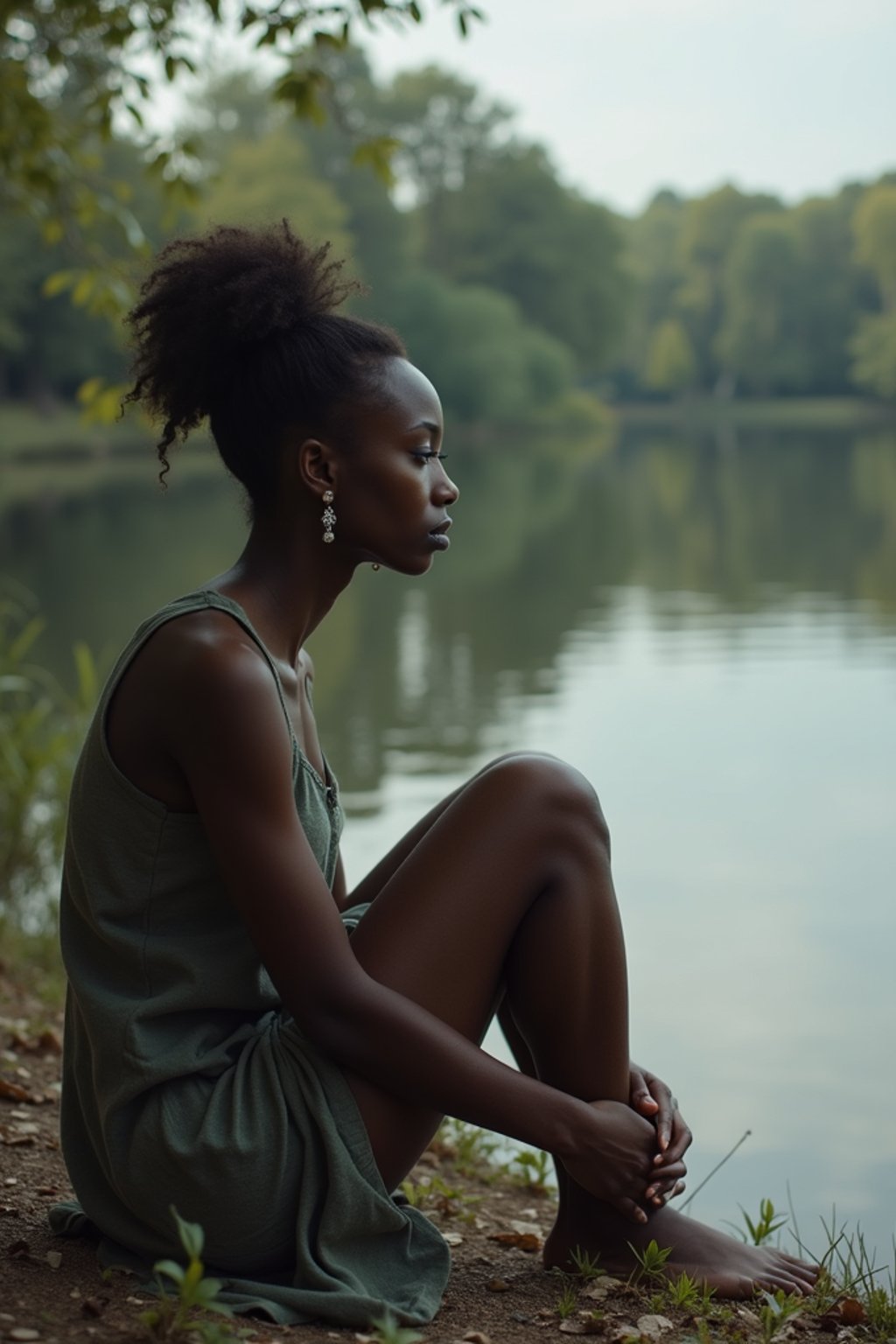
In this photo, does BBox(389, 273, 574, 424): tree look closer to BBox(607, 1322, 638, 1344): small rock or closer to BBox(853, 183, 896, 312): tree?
BBox(853, 183, 896, 312): tree

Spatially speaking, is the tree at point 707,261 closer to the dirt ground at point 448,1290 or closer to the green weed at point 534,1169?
the green weed at point 534,1169

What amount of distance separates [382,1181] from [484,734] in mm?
7118

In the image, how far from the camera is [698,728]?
9.66 metres

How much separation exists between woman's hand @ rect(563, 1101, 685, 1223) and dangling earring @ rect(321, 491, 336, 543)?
3.03ft

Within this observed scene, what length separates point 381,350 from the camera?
2549 millimetres

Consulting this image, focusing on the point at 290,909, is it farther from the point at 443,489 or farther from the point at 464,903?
the point at 443,489

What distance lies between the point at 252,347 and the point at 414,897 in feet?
2.80

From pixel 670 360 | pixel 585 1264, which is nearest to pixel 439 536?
pixel 585 1264

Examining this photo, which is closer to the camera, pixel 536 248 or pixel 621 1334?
pixel 621 1334

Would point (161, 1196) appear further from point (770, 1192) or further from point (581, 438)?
point (581, 438)

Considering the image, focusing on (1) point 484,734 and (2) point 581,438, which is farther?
(2) point 581,438

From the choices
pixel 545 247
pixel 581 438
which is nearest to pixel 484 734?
pixel 581 438

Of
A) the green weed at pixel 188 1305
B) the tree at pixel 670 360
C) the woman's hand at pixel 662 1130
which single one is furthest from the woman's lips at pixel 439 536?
the tree at pixel 670 360

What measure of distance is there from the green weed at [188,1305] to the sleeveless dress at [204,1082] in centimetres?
12
